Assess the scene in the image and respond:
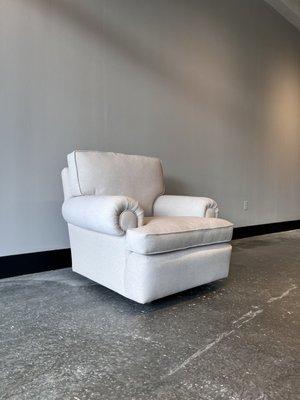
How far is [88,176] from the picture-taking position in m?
2.24

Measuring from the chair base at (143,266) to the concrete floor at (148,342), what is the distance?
110 mm

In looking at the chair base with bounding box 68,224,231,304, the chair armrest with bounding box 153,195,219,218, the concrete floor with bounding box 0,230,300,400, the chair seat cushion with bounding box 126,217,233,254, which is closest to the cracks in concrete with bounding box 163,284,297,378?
the concrete floor with bounding box 0,230,300,400

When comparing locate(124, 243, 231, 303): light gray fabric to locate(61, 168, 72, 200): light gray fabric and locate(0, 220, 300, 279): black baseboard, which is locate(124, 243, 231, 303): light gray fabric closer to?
locate(61, 168, 72, 200): light gray fabric

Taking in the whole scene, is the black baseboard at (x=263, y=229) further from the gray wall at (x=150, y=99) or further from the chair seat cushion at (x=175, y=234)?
the chair seat cushion at (x=175, y=234)

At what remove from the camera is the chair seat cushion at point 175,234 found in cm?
171

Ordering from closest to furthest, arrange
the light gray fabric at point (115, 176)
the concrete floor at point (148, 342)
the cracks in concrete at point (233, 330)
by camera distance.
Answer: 1. the concrete floor at point (148, 342)
2. the cracks in concrete at point (233, 330)
3. the light gray fabric at point (115, 176)

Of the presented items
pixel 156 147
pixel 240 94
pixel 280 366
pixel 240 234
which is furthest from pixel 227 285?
pixel 240 94

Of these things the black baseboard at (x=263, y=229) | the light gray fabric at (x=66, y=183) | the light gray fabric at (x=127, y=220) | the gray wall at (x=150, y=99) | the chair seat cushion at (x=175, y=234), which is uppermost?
the gray wall at (x=150, y=99)

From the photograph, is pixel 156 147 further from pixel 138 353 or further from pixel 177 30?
pixel 138 353

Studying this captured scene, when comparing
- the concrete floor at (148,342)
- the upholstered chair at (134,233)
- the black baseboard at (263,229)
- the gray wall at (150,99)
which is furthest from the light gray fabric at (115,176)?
the black baseboard at (263,229)

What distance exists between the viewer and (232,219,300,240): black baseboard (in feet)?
13.9

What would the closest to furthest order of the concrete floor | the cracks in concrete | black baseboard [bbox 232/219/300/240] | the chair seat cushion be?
the concrete floor → the cracks in concrete → the chair seat cushion → black baseboard [bbox 232/219/300/240]

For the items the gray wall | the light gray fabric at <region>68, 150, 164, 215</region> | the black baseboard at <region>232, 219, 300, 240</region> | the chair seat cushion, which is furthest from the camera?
the black baseboard at <region>232, 219, 300, 240</region>

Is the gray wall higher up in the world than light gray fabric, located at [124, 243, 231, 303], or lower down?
higher up
